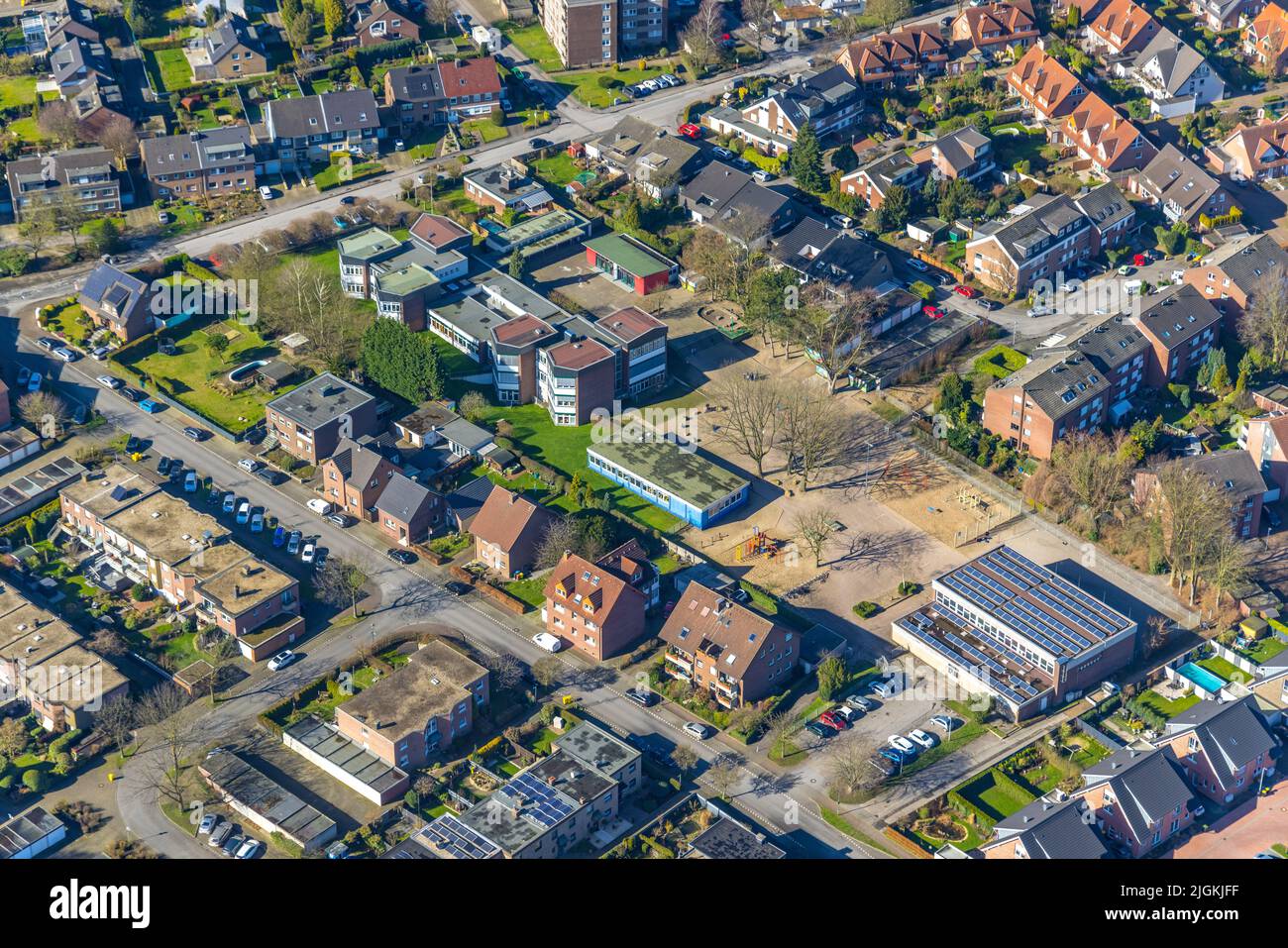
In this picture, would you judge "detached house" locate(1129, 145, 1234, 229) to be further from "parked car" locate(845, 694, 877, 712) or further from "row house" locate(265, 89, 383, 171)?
"row house" locate(265, 89, 383, 171)

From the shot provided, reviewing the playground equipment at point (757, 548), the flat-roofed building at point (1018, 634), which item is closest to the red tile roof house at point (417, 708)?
the playground equipment at point (757, 548)

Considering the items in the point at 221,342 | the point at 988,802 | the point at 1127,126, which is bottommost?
the point at 988,802

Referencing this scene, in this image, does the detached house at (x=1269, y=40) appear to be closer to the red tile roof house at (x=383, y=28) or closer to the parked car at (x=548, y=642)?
the red tile roof house at (x=383, y=28)

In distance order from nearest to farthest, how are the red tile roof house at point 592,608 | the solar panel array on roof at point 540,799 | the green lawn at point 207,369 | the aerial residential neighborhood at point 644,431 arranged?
1. the solar panel array on roof at point 540,799
2. the aerial residential neighborhood at point 644,431
3. the red tile roof house at point 592,608
4. the green lawn at point 207,369

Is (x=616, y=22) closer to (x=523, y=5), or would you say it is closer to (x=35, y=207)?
(x=523, y=5)

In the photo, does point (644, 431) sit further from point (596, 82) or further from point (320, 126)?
point (596, 82)

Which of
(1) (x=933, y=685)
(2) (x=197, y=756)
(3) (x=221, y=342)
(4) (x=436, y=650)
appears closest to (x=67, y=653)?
(2) (x=197, y=756)
